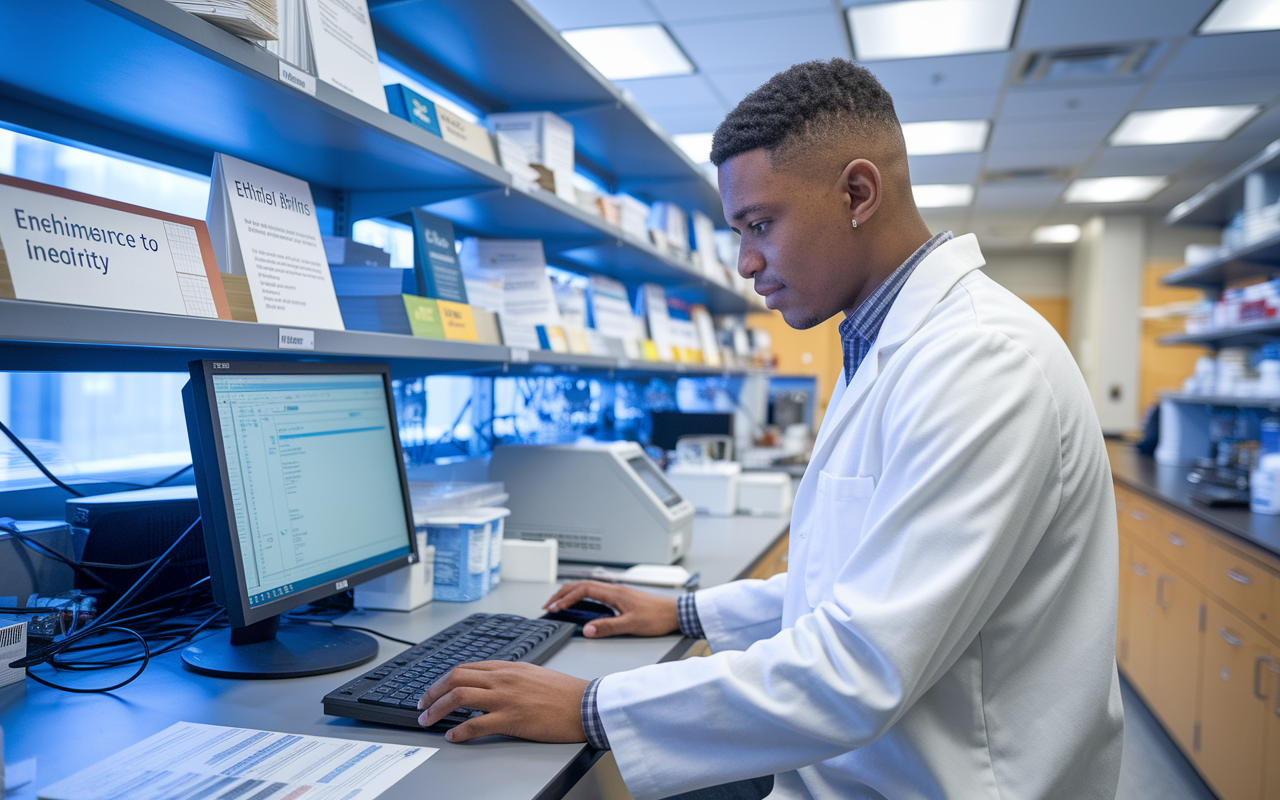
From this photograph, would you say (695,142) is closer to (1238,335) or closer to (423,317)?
(1238,335)

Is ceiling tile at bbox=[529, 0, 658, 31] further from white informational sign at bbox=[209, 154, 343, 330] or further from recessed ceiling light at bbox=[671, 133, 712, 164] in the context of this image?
white informational sign at bbox=[209, 154, 343, 330]

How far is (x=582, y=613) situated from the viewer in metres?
1.39

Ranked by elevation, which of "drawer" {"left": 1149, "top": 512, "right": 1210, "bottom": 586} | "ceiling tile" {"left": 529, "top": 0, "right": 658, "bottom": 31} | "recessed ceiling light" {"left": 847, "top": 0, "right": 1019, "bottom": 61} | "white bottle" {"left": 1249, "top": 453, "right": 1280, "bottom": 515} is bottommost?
"drawer" {"left": 1149, "top": 512, "right": 1210, "bottom": 586}

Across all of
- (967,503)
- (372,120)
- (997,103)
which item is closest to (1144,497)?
(997,103)

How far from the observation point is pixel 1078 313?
342 inches

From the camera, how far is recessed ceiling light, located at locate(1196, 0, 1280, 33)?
3.55m

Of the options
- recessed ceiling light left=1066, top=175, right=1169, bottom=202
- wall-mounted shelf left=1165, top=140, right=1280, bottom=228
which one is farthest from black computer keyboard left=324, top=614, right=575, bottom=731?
recessed ceiling light left=1066, top=175, right=1169, bottom=202

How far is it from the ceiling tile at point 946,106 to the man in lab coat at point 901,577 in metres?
3.95

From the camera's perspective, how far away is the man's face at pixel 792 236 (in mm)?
1098

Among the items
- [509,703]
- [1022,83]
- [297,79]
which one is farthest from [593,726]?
[1022,83]

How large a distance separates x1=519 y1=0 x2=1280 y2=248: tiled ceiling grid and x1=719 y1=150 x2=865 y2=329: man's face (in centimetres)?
283

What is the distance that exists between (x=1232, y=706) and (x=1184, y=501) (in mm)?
801

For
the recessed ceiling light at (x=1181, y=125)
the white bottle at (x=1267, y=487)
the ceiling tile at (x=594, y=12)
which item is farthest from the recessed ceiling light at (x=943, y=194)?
the white bottle at (x=1267, y=487)

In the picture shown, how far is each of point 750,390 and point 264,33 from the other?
3.97 m
